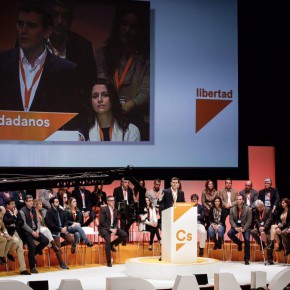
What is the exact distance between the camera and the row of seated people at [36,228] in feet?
41.4

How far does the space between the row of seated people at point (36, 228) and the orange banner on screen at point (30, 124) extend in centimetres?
147

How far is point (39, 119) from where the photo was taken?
14.6 metres

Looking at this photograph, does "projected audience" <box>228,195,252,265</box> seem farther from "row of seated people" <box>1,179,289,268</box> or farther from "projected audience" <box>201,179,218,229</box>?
"projected audience" <box>201,179,218,229</box>

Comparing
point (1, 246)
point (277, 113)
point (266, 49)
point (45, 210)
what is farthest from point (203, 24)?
point (1, 246)

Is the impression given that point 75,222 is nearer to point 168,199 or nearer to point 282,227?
point 168,199

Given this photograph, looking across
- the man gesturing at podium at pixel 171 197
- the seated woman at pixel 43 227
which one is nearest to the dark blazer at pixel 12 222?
the seated woman at pixel 43 227

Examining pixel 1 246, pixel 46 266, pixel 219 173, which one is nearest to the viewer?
pixel 1 246

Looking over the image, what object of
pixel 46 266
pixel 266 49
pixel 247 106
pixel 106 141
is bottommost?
pixel 46 266

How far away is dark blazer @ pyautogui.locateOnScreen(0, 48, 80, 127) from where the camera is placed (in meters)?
14.4

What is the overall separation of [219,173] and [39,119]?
4.34m

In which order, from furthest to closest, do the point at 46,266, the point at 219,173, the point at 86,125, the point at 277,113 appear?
the point at 277,113, the point at 219,173, the point at 86,125, the point at 46,266

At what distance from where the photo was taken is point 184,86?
15.8m

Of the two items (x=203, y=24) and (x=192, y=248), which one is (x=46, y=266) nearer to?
(x=192, y=248)

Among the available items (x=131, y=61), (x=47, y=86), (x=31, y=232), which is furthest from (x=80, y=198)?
(x=131, y=61)
